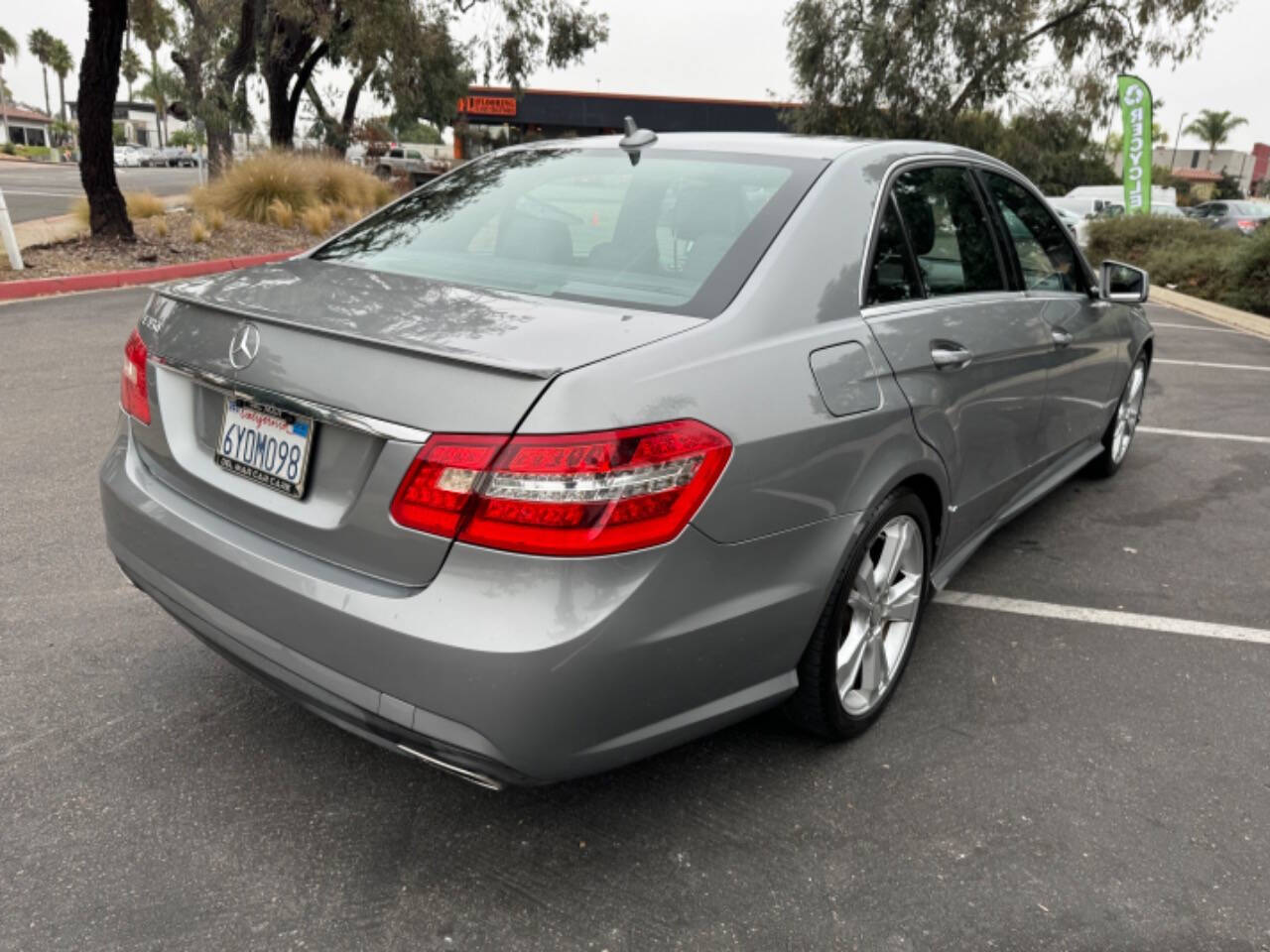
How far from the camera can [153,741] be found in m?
2.71

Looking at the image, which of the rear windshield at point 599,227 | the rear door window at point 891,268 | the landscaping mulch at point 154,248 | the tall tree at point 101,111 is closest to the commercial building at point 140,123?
the landscaping mulch at point 154,248

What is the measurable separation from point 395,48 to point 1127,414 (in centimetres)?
1390

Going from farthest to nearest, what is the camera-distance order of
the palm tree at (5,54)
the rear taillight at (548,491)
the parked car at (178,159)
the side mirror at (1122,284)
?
the palm tree at (5,54) → the parked car at (178,159) → the side mirror at (1122,284) → the rear taillight at (548,491)

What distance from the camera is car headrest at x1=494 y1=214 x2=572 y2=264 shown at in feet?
9.26

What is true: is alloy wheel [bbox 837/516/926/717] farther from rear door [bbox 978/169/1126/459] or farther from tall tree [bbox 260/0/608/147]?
tall tree [bbox 260/0/608/147]

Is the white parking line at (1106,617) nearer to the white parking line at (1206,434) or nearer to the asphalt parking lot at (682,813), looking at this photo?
the asphalt parking lot at (682,813)

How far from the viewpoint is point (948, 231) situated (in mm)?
3330

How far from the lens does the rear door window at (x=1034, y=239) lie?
3.76m

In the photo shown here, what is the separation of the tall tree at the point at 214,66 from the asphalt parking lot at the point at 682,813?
58.5ft

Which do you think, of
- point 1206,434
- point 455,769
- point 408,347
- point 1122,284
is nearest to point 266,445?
point 408,347

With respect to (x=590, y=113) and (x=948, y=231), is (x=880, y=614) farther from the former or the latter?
(x=590, y=113)

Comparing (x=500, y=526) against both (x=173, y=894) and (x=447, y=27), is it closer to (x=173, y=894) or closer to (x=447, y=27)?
(x=173, y=894)

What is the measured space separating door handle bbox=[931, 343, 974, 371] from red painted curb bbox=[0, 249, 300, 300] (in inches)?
281

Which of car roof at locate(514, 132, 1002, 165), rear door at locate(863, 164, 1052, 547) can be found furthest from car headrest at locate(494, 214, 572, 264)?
rear door at locate(863, 164, 1052, 547)
